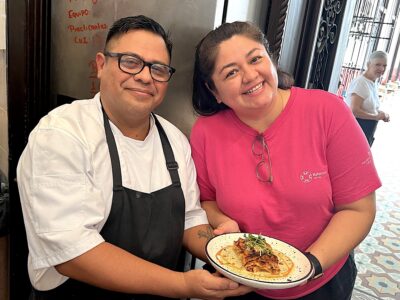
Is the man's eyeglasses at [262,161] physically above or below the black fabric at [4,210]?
above

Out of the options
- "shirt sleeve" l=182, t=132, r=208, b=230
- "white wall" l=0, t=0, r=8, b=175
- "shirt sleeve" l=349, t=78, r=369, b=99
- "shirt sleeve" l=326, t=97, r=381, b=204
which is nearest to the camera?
"shirt sleeve" l=326, t=97, r=381, b=204

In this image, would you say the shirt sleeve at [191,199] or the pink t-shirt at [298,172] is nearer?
the pink t-shirt at [298,172]

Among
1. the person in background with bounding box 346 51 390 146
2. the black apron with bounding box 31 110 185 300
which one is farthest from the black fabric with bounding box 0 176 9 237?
the person in background with bounding box 346 51 390 146

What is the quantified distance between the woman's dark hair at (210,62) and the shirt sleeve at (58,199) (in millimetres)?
592

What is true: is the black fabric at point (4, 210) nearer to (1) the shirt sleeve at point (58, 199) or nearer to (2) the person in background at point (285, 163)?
(1) the shirt sleeve at point (58, 199)

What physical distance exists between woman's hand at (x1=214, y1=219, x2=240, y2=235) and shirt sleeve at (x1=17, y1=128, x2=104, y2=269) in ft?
1.48

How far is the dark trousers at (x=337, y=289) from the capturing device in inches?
54.7

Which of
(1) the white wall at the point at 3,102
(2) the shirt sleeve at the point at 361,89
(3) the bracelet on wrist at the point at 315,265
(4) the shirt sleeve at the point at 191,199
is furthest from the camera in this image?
(2) the shirt sleeve at the point at 361,89

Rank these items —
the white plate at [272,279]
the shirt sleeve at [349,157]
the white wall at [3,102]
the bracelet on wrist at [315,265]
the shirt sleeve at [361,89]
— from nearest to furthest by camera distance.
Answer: the white plate at [272,279]
the bracelet on wrist at [315,265]
the shirt sleeve at [349,157]
the white wall at [3,102]
the shirt sleeve at [361,89]

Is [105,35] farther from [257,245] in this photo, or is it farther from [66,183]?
[257,245]

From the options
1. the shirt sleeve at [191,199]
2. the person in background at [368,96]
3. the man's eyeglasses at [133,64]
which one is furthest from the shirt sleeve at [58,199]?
the person in background at [368,96]

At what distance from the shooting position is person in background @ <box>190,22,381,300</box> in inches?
51.3

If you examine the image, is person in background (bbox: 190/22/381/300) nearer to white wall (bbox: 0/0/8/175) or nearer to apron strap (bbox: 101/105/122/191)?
apron strap (bbox: 101/105/122/191)

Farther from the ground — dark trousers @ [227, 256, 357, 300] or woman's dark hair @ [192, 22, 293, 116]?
woman's dark hair @ [192, 22, 293, 116]
